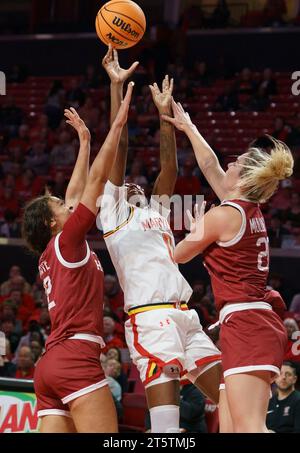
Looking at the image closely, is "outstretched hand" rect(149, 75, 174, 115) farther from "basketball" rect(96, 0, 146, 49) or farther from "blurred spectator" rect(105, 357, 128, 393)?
"blurred spectator" rect(105, 357, 128, 393)

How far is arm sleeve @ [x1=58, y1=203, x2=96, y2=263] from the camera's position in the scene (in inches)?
184

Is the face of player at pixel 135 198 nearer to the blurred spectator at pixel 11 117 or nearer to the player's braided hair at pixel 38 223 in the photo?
the player's braided hair at pixel 38 223

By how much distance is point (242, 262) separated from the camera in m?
4.71

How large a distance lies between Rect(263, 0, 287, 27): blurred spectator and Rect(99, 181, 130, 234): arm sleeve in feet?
41.9

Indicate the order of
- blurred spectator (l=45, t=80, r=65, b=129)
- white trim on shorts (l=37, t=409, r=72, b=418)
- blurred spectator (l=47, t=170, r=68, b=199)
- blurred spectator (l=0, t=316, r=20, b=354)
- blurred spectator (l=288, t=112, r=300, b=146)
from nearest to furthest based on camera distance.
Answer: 1. white trim on shorts (l=37, t=409, r=72, b=418)
2. blurred spectator (l=0, t=316, r=20, b=354)
3. blurred spectator (l=288, t=112, r=300, b=146)
4. blurred spectator (l=47, t=170, r=68, b=199)
5. blurred spectator (l=45, t=80, r=65, b=129)

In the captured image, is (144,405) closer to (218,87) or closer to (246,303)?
(246,303)

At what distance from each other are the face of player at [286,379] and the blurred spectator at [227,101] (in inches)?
348

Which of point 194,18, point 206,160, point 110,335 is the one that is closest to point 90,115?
point 194,18

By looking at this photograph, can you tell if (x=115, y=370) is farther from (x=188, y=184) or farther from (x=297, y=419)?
(x=188, y=184)

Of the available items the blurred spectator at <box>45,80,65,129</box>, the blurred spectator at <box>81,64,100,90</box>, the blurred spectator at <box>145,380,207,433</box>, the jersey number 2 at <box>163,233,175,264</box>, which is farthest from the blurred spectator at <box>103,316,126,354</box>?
the blurred spectator at <box>81,64,100,90</box>

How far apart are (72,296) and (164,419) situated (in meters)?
0.85

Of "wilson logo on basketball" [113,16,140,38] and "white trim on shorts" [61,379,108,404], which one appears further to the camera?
"wilson logo on basketball" [113,16,140,38]

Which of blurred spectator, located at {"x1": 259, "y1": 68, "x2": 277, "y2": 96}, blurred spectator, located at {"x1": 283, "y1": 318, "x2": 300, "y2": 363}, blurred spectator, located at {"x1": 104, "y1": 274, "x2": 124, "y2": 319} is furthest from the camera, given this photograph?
blurred spectator, located at {"x1": 259, "y1": 68, "x2": 277, "y2": 96}

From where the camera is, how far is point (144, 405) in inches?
334
